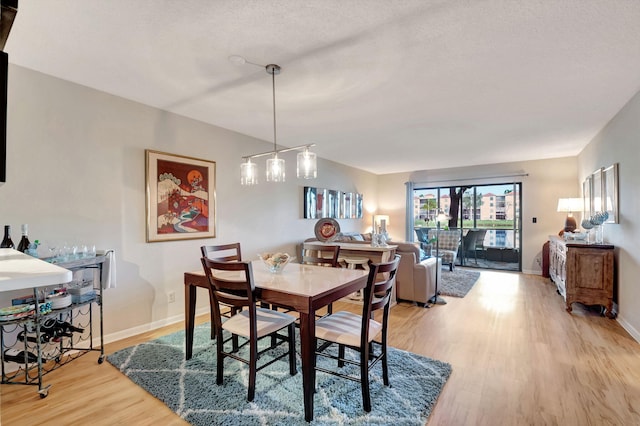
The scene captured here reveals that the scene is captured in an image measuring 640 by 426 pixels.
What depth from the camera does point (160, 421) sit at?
71.0 inches

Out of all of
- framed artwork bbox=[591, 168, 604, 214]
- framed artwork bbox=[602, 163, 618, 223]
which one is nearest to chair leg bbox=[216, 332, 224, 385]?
framed artwork bbox=[602, 163, 618, 223]

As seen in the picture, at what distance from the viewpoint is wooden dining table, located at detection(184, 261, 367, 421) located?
1771 millimetres

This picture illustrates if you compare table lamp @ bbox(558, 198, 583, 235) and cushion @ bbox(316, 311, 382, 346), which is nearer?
cushion @ bbox(316, 311, 382, 346)

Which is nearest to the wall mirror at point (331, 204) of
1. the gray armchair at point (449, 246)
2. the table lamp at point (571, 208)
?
the gray armchair at point (449, 246)

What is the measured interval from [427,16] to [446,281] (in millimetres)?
4674

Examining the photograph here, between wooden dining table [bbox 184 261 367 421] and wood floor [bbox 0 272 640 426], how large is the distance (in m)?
0.69

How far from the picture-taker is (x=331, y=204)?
6.08 metres

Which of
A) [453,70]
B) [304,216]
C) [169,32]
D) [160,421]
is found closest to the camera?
[160,421]

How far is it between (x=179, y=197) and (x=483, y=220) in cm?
640

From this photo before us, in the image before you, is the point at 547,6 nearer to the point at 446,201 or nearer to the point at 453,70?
the point at 453,70

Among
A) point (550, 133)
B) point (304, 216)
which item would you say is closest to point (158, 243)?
point (304, 216)

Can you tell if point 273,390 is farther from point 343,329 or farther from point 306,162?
point 306,162

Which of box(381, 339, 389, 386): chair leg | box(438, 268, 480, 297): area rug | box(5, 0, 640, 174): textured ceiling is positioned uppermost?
box(5, 0, 640, 174): textured ceiling

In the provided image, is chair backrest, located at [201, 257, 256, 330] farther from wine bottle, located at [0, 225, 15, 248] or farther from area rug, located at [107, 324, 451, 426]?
wine bottle, located at [0, 225, 15, 248]
